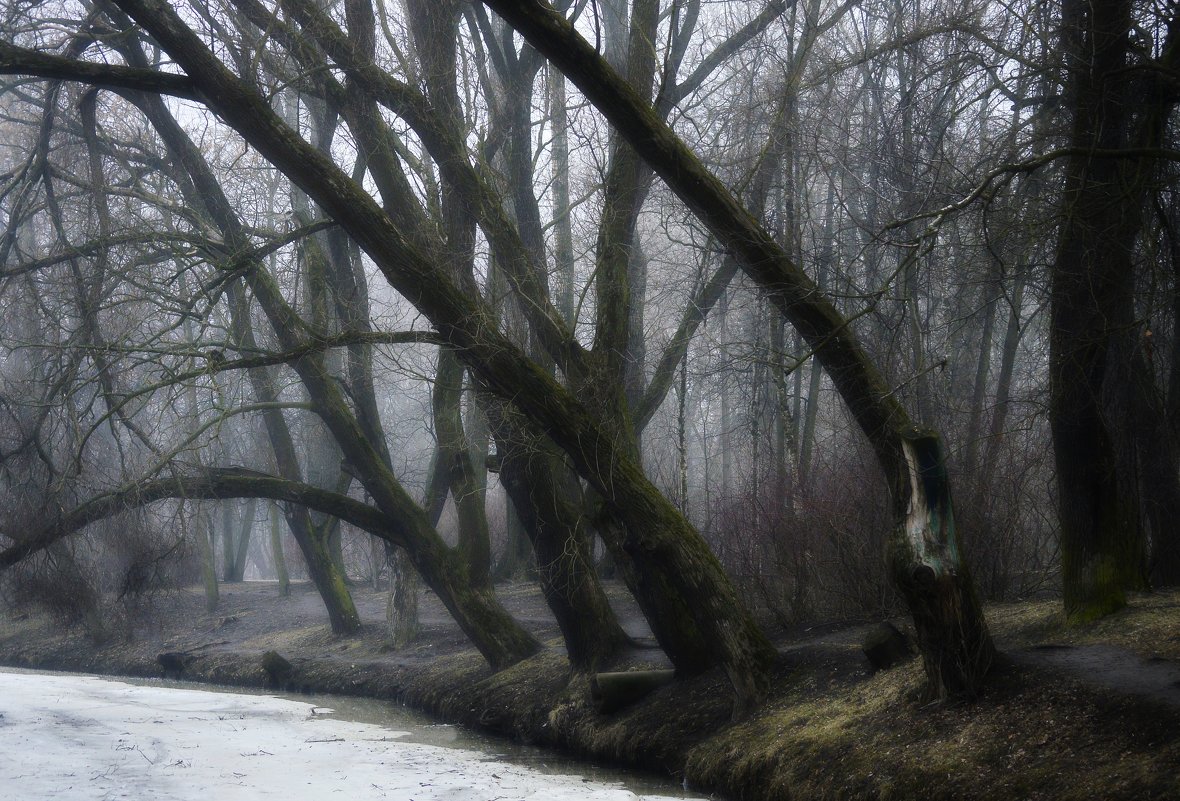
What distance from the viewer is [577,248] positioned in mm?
20578

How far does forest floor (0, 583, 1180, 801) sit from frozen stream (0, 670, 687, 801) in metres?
0.68

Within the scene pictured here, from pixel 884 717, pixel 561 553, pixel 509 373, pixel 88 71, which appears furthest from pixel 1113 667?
pixel 88 71

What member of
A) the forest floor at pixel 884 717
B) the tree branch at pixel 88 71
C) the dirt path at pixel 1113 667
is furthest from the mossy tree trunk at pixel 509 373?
the dirt path at pixel 1113 667

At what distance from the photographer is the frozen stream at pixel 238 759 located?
651cm

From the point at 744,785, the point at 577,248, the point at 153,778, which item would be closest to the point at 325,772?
the point at 153,778

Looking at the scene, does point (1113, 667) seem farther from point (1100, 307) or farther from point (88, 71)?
point (88, 71)

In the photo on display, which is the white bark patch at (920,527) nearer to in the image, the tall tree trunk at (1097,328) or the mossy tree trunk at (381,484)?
the tall tree trunk at (1097,328)

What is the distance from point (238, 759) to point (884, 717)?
15.9ft

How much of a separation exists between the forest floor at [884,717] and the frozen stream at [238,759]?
2.22ft

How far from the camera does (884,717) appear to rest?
7.70 meters

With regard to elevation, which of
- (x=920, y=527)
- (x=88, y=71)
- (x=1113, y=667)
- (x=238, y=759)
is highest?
(x=88, y=71)

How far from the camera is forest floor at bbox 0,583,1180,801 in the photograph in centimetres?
609

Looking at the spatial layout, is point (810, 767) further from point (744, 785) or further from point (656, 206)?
point (656, 206)

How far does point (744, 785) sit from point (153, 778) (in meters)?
4.30
